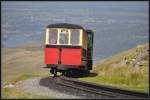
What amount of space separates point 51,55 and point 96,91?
1018 centimetres

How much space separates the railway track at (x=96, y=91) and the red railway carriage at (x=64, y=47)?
5.32 m

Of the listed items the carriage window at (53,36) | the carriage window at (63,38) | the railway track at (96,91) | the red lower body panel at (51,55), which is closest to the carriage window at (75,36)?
the carriage window at (63,38)

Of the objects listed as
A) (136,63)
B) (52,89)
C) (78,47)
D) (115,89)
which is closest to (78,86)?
(52,89)

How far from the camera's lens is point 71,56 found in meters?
33.6

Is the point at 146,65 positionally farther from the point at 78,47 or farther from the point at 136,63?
the point at 78,47

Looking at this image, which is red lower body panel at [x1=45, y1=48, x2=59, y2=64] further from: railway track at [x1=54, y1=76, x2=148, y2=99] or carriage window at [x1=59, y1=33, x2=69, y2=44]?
railway track at [x1=54, y1=76, x2=148, y2=99]

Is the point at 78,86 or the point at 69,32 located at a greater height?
the point at 69,32

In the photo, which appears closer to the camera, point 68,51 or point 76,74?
point 68,51

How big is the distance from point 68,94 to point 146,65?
33.1 ft

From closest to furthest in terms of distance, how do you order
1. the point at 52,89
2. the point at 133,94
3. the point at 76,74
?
the point at 133,94 → the point at 52,89 → the point at 76,74

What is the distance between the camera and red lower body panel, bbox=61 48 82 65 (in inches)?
1318

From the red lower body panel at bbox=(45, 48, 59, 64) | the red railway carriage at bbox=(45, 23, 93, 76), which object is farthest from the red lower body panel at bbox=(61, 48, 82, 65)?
the red lower body panel at bbox=(45, 48, 59, 64)

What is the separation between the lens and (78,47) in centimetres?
3341

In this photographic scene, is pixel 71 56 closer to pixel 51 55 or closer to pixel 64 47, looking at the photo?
pixel 64 47
